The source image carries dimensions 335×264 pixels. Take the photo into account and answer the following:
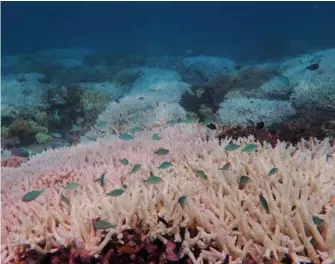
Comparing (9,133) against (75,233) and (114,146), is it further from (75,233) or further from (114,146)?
(75,233)

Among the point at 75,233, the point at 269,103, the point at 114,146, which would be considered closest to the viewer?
the point at 75,233

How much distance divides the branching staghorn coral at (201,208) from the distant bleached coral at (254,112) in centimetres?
432

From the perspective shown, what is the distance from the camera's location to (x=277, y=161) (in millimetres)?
3936

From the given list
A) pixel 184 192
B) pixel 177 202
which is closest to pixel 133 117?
pixel 184 192

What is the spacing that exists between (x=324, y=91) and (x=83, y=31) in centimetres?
10537

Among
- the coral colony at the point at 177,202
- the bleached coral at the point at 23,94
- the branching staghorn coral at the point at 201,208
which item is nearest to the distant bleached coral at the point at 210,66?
the bleached coral at the point at 23,94

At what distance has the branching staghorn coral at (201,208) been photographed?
2.80 meters

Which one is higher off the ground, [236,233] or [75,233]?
[236,233]

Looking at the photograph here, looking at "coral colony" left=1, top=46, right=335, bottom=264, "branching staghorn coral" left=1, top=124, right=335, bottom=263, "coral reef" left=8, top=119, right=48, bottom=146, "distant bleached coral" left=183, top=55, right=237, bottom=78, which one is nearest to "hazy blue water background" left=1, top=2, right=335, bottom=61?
"distant bleached coral" left=183, top=55, right=237, bottom=78

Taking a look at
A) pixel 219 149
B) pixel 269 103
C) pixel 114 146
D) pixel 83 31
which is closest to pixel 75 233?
pixel 219 149

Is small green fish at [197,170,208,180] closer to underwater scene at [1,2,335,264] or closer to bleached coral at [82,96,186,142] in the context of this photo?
underwater scene at [1,2,335,264]

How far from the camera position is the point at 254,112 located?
29.5 ft

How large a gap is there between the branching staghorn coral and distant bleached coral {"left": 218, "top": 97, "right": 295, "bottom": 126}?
432 cm

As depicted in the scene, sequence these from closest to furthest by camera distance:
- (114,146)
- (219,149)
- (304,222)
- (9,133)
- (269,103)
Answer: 1. (304,222)
2. (219,149)
3. (114,146)
4. (269,103)
5. (9,133)
